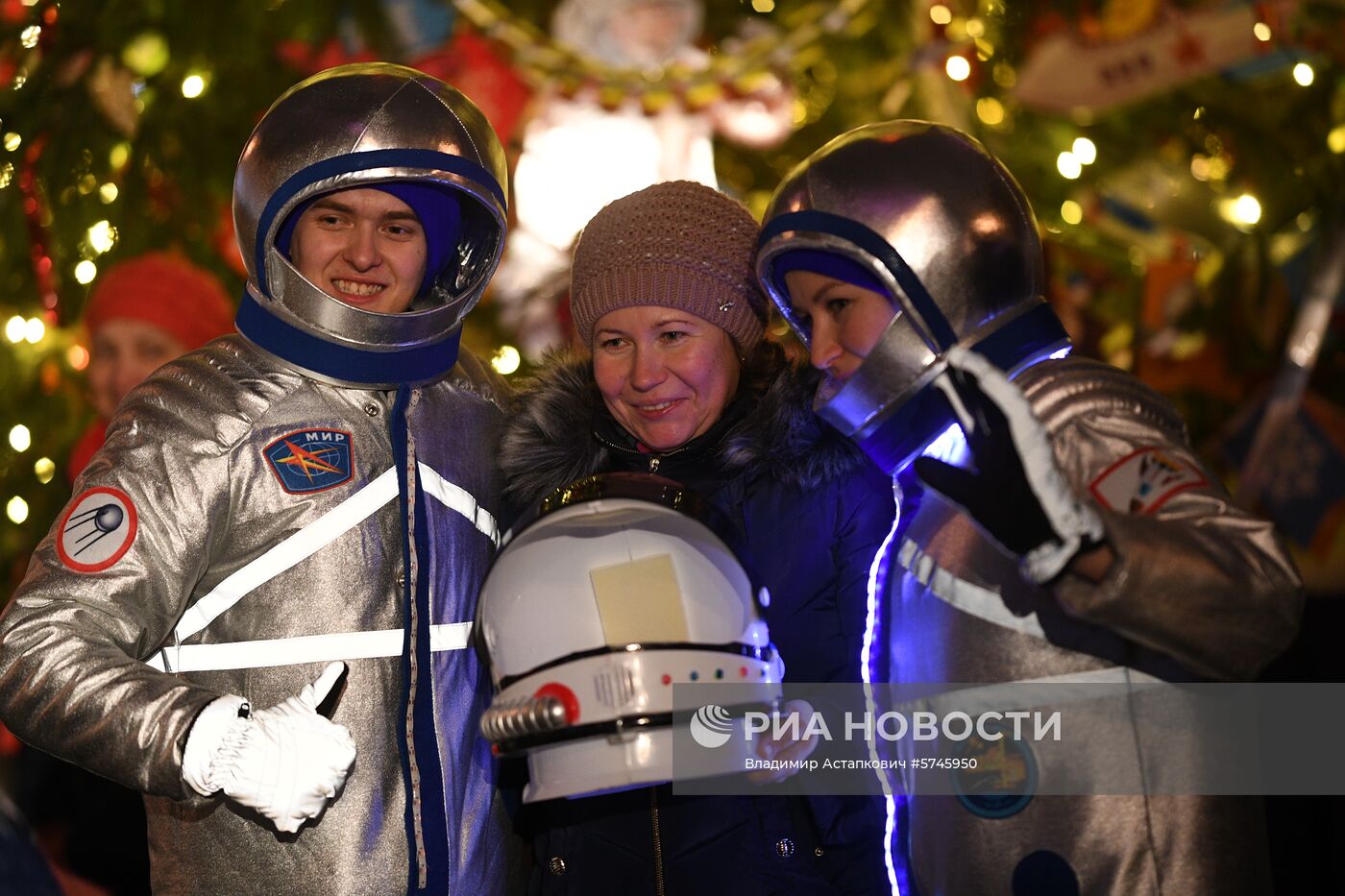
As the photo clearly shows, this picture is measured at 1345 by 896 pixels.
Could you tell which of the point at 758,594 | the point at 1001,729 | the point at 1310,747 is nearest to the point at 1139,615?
the point at 1001,729

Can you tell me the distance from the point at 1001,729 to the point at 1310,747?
764mm

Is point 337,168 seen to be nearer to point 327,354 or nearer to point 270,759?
point 327,354

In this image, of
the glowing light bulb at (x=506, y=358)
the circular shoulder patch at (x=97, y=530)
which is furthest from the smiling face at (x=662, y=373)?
the glowing light bulb at (x=506, y=358)

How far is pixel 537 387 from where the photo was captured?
9.55 ft

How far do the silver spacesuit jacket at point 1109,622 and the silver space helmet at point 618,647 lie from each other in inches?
13.4

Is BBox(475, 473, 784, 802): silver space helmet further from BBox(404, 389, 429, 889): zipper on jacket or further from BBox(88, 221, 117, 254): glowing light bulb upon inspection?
BBox(88, 221, 117, 254): glowing light bulb

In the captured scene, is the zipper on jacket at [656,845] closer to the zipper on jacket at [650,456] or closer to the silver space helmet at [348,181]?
the zipper on jacket at [650,456]

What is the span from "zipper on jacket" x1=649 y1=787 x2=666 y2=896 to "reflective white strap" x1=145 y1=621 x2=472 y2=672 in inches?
21.9

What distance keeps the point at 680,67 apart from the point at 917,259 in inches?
107

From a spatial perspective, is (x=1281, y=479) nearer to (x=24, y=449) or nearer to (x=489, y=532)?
(x=489, y=532)

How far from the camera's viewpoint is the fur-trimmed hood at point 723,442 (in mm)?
2623

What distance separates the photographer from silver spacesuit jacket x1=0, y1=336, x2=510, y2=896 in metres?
2.24

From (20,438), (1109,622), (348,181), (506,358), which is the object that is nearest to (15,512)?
(20,438)

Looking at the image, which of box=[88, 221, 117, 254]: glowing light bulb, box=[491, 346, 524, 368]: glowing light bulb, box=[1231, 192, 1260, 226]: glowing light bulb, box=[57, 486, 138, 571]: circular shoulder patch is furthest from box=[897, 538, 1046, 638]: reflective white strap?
box=[1231, 192, 1260, 226]: glowing light bulb
